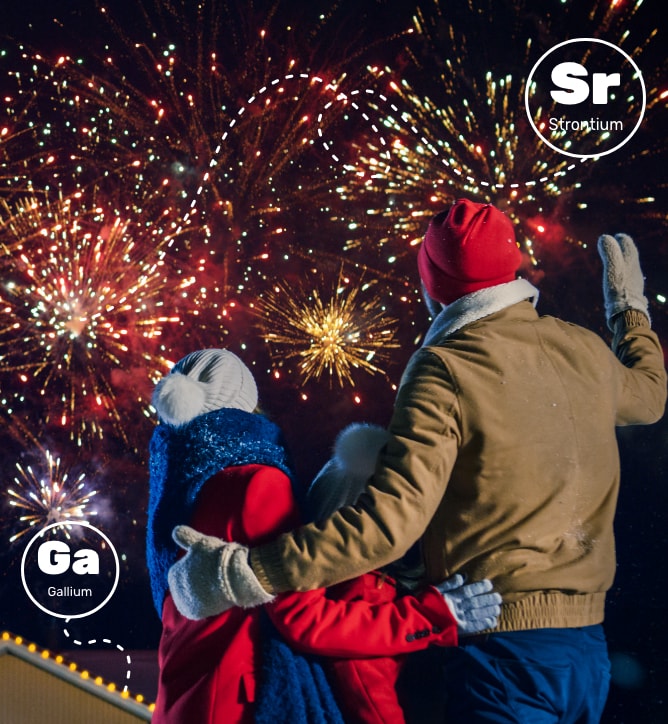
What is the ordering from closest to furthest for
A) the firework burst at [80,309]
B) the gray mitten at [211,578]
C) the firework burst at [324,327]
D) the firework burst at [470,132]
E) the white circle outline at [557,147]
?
1. the gray mitten at [211,578]
2. the white circle outline at [557,147]
3. the firework burst at [470,132]
4. the firework burst at [324,327]
5. the firework burst at [80,309]

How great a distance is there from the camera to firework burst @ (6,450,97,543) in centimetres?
410

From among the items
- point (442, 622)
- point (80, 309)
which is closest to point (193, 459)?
point (442, 622)

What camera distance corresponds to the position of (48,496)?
13.4ft

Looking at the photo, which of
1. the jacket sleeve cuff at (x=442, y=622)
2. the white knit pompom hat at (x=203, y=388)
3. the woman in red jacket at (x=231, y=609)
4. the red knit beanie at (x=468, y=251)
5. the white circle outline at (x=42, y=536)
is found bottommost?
the white circle outline at (x=42, y=536)

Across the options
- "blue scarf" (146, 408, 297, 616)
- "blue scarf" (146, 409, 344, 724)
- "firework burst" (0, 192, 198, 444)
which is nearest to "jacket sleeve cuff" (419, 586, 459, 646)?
"blue scarf" (146, 409, 344, 724)

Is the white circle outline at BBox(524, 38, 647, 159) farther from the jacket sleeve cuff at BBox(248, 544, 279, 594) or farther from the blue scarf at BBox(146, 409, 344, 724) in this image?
the jacket sleeve cuff at BBox(248, 544, 279, 594)

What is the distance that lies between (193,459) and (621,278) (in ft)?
3.48

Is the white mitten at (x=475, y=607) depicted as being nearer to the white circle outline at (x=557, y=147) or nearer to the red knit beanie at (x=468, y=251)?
the red knit beanie at (x=468, y=251)

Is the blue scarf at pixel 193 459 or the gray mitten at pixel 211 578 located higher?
the blue scarf at pixel 193 459

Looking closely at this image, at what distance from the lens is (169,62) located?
3893 millimetres

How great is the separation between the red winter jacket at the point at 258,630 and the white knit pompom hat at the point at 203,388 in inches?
6.5

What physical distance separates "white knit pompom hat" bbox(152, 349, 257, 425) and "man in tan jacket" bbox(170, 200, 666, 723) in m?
0.29

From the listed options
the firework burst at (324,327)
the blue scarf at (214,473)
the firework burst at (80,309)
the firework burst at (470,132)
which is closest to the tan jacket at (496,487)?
the blue scarf at (214,473)

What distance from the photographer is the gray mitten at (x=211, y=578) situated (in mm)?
1549
